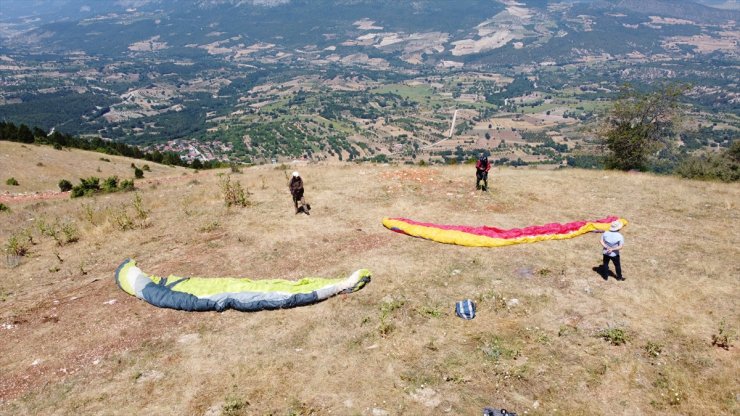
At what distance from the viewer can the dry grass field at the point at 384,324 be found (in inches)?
336

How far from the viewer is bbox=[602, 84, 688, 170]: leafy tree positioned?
102ft

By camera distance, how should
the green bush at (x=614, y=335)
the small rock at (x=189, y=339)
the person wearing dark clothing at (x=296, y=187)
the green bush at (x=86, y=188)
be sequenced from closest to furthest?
the green bush at (x=614, y=335), the small rock at (x=189, y=339), the person wearing dark clothing at (x=296, y=187), the green bush at (x=86, y=188)

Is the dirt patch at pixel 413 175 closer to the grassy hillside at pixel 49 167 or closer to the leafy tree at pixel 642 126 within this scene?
the leafy tree at pixel 642 126

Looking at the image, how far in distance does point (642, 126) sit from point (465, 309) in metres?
28.8

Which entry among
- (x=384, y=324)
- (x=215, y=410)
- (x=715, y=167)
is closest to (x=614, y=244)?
(x=384, y=324)

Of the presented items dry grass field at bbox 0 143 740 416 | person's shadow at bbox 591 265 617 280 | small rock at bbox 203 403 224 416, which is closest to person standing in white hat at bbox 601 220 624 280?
person's shadow at bbox 591 265 617 280

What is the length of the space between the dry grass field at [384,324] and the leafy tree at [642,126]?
12.9m

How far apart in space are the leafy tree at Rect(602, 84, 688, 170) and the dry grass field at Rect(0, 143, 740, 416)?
12.9m

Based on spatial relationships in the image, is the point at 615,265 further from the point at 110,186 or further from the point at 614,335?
the point at 110,186

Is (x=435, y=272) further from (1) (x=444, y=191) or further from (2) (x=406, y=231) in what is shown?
(1) (x=444, y=191)

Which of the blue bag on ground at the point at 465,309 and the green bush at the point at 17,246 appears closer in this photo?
the blue bag on ground at the point at 465,309

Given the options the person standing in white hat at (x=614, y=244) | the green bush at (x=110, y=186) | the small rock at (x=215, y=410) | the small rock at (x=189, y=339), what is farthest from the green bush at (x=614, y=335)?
the green bush at (x=110, y=186)

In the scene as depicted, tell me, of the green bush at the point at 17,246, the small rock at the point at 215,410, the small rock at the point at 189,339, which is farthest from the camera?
the green bush at the point at 17,246

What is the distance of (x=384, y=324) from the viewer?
10.7 meters
